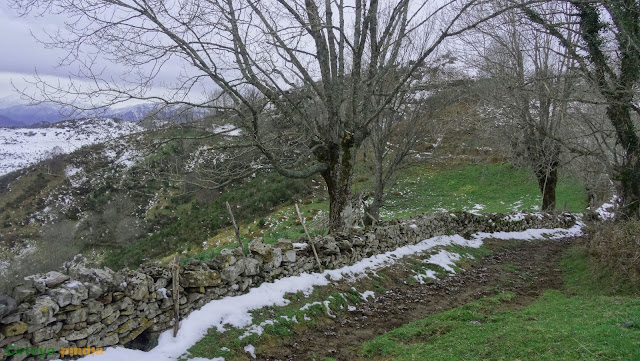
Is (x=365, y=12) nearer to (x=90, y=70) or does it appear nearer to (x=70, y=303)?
(x=90, y=70)

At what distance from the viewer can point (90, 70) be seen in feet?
22.3

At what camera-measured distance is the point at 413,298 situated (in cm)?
813

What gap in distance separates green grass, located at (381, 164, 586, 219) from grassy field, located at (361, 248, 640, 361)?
16.8 m

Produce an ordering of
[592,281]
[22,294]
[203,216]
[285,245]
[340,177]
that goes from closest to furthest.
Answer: [22,294]
[285,245]
[592,281]
[340,177]
[203,216]

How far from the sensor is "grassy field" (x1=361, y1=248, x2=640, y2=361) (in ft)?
14.0

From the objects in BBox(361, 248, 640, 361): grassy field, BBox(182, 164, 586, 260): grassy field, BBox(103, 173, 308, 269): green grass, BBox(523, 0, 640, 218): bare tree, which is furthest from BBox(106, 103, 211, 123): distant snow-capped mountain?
BBox(103, 173, 308, 269): green grass

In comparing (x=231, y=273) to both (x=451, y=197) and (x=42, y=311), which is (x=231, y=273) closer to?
(x=42, y=311)

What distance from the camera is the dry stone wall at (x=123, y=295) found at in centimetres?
379

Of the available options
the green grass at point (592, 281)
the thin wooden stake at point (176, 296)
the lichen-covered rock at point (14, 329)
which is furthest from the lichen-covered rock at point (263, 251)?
Result: the green grass at point (592, 281)

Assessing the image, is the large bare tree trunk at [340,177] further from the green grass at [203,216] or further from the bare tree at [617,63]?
the green grass at [203,216]

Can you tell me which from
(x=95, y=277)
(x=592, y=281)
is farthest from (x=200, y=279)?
(x=592, y=281)

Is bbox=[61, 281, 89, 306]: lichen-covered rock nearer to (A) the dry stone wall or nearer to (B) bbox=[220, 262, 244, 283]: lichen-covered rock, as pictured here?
(A) the dry stone wall

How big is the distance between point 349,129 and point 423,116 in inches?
222

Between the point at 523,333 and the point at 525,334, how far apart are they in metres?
0.06
